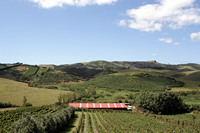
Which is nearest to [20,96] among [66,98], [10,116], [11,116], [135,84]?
[66,98]

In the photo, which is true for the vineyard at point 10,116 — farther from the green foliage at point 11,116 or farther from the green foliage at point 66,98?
the green foliage at point 66,98

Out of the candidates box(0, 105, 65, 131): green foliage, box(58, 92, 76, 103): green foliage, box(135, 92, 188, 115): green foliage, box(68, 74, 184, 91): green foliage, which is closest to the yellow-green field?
box(58, 92, 76, 103): green foliage

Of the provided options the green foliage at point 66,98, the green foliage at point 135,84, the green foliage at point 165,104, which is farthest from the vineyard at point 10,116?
the green foliage at point 135,84

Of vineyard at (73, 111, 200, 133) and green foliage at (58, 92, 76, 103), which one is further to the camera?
green foliage at (58, 92, 76, 103)

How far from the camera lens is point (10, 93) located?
118438mm

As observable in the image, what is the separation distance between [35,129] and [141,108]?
70.0 metres

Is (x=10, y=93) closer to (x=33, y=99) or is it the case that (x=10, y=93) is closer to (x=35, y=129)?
(x=33, y=99)

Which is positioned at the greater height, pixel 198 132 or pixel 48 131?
pixel 48 131

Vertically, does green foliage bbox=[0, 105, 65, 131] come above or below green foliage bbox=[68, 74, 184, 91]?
below

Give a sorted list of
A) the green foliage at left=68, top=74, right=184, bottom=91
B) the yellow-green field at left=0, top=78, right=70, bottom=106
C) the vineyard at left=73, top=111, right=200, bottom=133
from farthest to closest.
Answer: the green foliage at left=68, top=74, right=184, bottom=91, the yellow-green field at left=0, top=78, right=70, bottom=106, the vineyard at left=73, top=111, right=200, bottom=133

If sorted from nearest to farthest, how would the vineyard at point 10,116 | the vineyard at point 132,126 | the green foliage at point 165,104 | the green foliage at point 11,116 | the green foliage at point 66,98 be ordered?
1. the vineyard at point 132,126
2. the vineyard at point 10,116
3. the green foliage at point 11,116
4. the green foliage at point 165,104
5. the green foliage at point 66,98

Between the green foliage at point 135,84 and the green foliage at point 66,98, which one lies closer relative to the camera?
the green foliage at point 66,98

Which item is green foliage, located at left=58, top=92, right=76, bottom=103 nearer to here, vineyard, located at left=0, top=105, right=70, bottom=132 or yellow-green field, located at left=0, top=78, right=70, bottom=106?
yellow-green field, located at left=0, top=78, right=70, bottom=106

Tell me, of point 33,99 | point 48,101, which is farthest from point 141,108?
point 33,99
